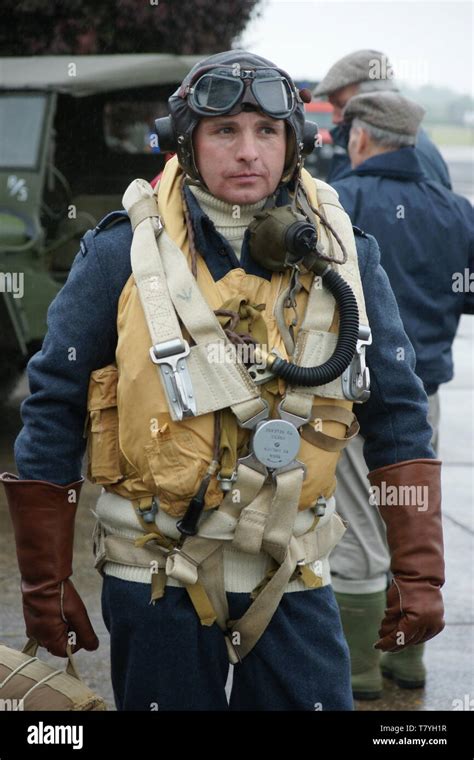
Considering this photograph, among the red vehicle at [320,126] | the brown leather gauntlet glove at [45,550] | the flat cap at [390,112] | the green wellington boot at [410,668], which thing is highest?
the flat cap at [390,112]

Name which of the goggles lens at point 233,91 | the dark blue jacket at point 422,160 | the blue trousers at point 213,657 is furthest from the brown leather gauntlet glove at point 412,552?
the dark blue jacket at point 422,160

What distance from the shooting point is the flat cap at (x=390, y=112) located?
461 cm

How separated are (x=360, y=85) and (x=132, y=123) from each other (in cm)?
676

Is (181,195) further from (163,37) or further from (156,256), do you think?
(163,37)

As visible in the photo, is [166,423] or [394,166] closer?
[166,423]

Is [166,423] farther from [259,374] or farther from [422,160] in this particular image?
[422,160]

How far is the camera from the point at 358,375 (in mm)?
2801

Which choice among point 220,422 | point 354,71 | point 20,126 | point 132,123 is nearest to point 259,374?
point 220,422

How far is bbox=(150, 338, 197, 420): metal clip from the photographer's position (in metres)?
2.68

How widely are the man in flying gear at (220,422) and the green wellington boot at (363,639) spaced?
1628 mm

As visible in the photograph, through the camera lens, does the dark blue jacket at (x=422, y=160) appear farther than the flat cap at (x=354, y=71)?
No

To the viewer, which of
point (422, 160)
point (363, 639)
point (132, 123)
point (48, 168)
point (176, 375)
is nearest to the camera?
point (176, 375)

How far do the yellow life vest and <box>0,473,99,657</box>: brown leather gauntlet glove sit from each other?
11 centimetres

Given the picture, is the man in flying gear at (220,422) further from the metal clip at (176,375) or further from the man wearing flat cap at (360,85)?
the man wearing flat cap at (360,85)
